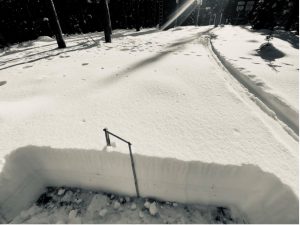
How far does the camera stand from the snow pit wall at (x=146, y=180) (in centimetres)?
222

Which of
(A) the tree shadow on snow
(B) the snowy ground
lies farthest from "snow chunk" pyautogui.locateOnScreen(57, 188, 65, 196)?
(A) the tree shadow on snow

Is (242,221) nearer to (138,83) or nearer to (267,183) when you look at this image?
(267,183)

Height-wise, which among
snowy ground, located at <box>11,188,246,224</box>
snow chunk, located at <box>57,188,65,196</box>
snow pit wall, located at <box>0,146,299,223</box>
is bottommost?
snowy ground, located at <box>11,188,246,224</box>

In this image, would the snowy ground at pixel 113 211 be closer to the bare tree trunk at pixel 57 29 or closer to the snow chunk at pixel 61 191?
the snow chunk at pixel 61 191

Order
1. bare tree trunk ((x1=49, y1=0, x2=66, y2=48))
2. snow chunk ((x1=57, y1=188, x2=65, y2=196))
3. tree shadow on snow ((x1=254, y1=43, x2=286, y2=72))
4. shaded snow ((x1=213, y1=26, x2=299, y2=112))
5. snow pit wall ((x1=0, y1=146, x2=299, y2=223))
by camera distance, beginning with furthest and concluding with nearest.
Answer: bare tree trunk ((x1=49, y1=0, x2=66, y2=48)) → tree shadow on snow ((x1=254, y1=43, x2=286, y2=72)) → shaded snow ((x1=213, y1=26, x2=299, y2=112)) → snow chunk ((x1=57, y1=188, x2=65, y2=196)) → snow pit wall ((x1=0, y1=146, x2=299, y2=223))

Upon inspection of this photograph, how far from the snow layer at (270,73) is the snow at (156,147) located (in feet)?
1.25

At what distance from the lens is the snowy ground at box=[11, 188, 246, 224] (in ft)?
7.77

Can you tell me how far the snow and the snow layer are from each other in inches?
15.0

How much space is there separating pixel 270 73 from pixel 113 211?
4820mm

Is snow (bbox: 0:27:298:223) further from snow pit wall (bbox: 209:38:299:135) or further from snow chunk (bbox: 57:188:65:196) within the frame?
snow pit wall (bbox: 209:38:299:135)

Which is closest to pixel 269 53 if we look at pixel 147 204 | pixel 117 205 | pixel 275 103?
pixel 275 103

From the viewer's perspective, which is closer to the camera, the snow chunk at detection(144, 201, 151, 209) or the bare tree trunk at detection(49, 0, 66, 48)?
the snow chunk at detection(144, 201, 151, 209)

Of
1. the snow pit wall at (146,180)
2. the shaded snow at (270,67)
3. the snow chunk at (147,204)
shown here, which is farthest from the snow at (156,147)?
the shaded snow at (270,67)

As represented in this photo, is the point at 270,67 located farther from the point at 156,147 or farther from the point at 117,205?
the point at 117,205
